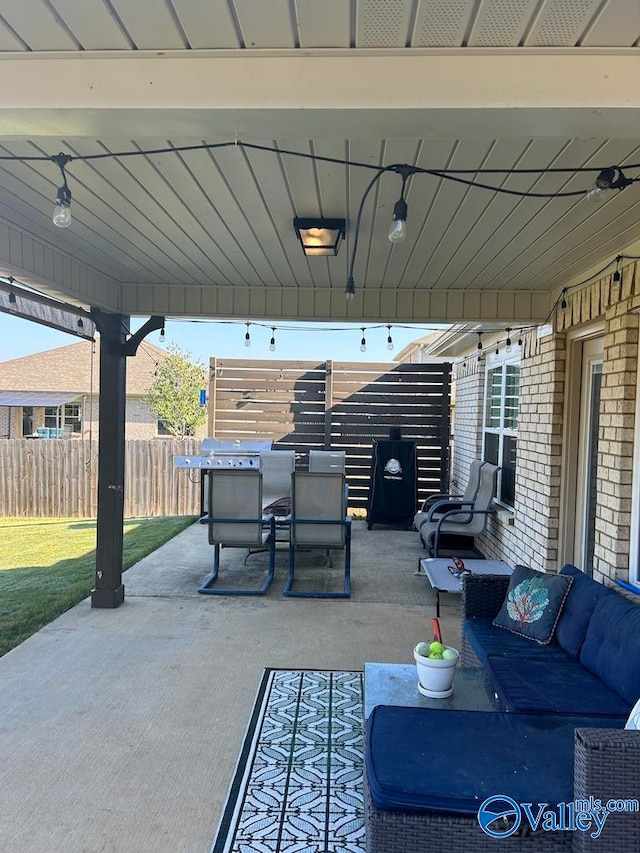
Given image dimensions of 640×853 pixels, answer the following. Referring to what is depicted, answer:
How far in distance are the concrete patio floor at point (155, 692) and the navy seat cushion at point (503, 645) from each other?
0.70 m

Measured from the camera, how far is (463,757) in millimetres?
1687

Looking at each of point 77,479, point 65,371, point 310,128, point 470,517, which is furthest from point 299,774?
point 65,371

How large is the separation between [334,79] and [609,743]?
1.90m

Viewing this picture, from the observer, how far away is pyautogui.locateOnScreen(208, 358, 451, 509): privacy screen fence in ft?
26.9

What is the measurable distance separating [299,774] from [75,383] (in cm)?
1869

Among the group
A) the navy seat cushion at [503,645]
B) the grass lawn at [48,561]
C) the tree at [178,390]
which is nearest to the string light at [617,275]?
the navy seat cushion at [503,645]

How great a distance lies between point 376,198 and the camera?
2504 mm

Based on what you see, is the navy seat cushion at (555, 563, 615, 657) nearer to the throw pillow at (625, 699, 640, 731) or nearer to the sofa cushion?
the sofa cushion

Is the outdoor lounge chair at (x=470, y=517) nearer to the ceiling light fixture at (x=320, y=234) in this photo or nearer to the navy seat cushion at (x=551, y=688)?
the navy seat cushion at (x=551, y=688)

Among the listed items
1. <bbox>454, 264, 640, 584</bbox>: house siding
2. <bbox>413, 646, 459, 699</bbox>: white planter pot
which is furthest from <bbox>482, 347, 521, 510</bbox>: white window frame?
<bbox>413, 646, 459, 699</bbox>: white planter pot

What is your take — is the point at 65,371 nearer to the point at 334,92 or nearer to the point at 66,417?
the point at 66,417

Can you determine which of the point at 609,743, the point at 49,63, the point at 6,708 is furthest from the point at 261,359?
the point at 609,743

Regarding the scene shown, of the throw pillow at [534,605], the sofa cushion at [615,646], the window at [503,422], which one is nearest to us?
the sofa cushion at [615,646]

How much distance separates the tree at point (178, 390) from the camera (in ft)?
53.7
